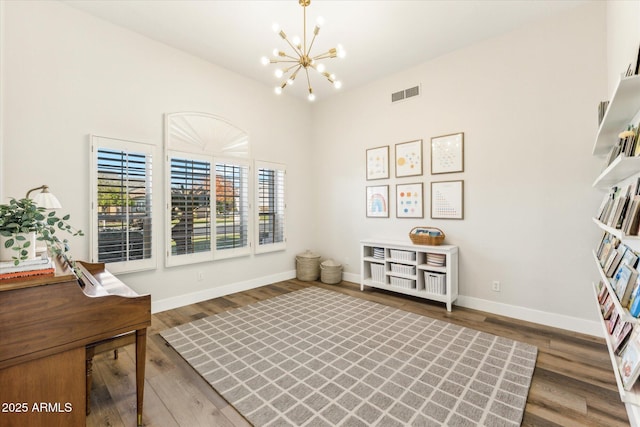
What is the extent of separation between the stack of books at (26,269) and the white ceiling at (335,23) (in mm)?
2754

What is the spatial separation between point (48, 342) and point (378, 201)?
396 cm

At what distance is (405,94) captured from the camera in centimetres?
412

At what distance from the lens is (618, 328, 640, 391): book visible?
1.21 m

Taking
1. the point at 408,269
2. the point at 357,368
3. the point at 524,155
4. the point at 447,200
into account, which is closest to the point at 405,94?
the point at 447,200

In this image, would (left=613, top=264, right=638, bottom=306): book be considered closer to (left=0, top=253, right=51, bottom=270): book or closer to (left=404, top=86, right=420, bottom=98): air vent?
(left=0, top=253, right=51, bottom=270): book

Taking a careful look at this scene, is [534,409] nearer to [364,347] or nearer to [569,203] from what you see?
[364,347]

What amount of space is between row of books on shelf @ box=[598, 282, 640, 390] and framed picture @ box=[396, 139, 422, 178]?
254 centimetres

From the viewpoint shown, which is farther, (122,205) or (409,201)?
(409,201)

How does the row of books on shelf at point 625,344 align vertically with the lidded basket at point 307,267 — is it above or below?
above

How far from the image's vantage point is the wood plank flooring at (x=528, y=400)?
1677 millimetres

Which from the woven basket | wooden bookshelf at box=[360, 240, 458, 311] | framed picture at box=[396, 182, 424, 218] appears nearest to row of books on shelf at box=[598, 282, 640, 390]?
wooden bookshelf at box=[360, 240, 458, 311]

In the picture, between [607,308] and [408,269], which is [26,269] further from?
[408,269]

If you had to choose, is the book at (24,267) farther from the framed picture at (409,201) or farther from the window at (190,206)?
the framed picture at (409,201)

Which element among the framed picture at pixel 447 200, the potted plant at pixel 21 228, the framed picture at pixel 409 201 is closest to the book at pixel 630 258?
the framed picture at pixel 447 200
